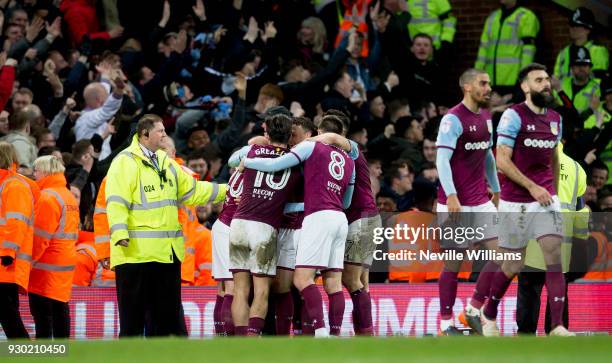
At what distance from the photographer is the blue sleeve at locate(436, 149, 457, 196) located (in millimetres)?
12898

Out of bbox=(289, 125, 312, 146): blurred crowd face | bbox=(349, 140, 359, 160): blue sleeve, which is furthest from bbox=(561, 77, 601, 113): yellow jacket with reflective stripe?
bbox=(289, 125, 312, 146): blurred crowd face

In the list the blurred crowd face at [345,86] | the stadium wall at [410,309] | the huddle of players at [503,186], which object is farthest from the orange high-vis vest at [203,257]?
the blurred crowd face at [345,86]

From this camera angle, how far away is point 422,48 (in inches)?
818

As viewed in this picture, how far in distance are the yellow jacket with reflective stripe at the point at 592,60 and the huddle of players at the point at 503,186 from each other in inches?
289

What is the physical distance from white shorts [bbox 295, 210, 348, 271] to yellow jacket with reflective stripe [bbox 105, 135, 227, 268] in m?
1.28

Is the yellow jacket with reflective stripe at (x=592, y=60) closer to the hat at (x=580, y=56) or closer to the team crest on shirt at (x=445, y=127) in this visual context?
the hat at (x=580, y=56)

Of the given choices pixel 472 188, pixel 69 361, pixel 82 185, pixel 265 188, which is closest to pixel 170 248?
pixel 265 188

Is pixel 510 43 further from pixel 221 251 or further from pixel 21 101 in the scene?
pixel 221 251

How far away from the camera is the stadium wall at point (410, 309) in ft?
49.9

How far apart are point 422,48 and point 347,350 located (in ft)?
39.3

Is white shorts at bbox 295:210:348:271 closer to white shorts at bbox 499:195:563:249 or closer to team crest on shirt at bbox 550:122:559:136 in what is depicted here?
white shorts at bbox 499:195:563:249

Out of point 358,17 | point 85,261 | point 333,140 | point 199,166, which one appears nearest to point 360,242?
point 333,140

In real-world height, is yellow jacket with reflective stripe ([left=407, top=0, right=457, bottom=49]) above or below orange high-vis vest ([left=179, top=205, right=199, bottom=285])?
above

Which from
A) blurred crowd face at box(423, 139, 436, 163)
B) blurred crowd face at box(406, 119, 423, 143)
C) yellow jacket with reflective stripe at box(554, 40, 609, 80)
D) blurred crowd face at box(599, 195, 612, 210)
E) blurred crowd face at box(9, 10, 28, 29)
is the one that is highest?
blurred crowd face at box(9, 10, 28, 29)
